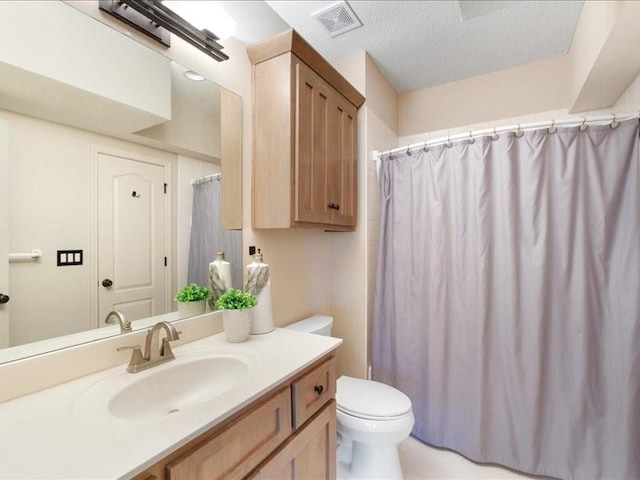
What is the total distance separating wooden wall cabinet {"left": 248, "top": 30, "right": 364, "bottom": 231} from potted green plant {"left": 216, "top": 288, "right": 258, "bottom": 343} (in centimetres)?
38

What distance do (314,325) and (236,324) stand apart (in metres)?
0.64

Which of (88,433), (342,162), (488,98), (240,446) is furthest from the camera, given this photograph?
(488,98)

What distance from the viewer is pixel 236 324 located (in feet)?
4.12

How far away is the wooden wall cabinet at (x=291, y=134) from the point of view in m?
1.40

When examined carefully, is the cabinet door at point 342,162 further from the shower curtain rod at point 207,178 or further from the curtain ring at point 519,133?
the curtain ring at point 519,133

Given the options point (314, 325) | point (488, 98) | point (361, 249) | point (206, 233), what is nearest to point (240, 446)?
point (206, 233)

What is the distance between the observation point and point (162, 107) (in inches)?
47.3

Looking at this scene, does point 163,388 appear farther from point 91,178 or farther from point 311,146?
point 311,146

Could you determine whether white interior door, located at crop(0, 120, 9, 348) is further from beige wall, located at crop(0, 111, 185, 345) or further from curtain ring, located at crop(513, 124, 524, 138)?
curtain ring, located at crop(513, 124, 524, 138)

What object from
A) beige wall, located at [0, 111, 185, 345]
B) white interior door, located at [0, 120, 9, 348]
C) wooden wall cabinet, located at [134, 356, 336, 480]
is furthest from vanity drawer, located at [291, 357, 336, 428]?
white interior door, located at [0, 120, 9, 348]

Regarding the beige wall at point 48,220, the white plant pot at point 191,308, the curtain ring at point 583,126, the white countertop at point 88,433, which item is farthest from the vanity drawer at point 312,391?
the curtain ring at point 583,126

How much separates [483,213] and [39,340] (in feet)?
6.35

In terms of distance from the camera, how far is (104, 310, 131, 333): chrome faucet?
3.41 feet

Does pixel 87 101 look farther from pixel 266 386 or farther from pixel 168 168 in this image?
pixel 266 386
